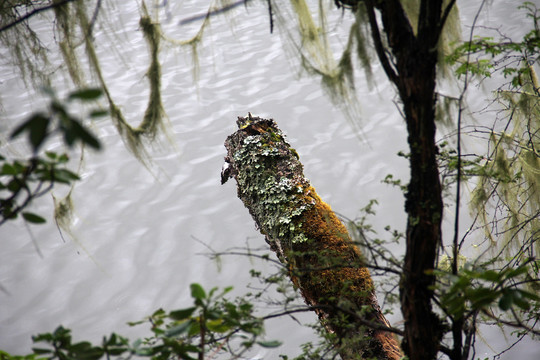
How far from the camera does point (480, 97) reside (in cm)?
512

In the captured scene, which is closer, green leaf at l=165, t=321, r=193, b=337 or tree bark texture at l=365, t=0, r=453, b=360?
green leaf at l=165, t=321, r=193, b=337

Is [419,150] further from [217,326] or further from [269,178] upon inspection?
[269,178]

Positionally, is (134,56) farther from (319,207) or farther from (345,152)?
(319,207)

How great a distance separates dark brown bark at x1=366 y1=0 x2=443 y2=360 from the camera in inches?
33.4

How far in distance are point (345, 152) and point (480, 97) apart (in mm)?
1747

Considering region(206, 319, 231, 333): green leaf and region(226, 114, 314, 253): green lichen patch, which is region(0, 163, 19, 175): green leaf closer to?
region(206, 319, 231, 333): green leaf

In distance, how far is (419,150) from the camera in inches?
34.2

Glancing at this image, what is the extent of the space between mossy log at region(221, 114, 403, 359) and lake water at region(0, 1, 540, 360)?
76.0 inches

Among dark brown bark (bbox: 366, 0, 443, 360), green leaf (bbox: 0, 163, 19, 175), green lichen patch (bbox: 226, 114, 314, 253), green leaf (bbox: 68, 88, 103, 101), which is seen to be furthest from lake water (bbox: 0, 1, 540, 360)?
green leaf (bbox: 68, 88, 103, 101)

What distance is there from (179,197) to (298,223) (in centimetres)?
331

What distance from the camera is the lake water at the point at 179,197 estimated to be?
3.98 m

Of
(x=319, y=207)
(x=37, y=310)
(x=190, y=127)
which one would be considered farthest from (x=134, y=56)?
(x=319, y=207)

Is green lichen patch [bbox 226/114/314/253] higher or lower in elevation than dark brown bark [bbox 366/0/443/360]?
higher

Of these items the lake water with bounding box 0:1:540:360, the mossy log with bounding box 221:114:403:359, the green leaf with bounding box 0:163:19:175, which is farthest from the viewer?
the lake water with bounding box 0:1:540:360
